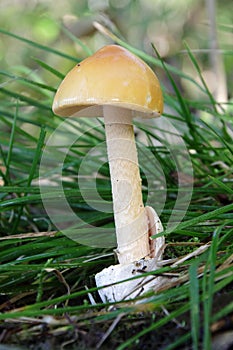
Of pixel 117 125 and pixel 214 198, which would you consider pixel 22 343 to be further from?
pixel 214 198

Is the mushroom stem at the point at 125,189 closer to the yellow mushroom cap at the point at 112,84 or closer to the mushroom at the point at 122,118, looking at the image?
the mushroom at the point at 122,118

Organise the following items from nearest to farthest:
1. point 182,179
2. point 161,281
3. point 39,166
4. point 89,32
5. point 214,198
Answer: point 161,281, point 214,198, point 182,179, point 39,166, point 89,32

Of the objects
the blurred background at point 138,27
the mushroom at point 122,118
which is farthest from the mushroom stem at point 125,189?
the blurred background at point 138,27

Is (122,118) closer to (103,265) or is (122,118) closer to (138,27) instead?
(103,265)

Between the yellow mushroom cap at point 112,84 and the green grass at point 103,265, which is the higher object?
the yellow mushroom cap at point 112,84

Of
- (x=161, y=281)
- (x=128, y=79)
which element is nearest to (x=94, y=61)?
(x=128, y=79)

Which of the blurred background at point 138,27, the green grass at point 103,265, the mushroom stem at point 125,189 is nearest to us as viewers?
the green grass at point 103,265

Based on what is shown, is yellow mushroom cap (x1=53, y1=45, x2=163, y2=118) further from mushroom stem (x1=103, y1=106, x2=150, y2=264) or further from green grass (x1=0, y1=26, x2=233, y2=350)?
green grass (x1=0, y1=26, x2=233, y2=350)
